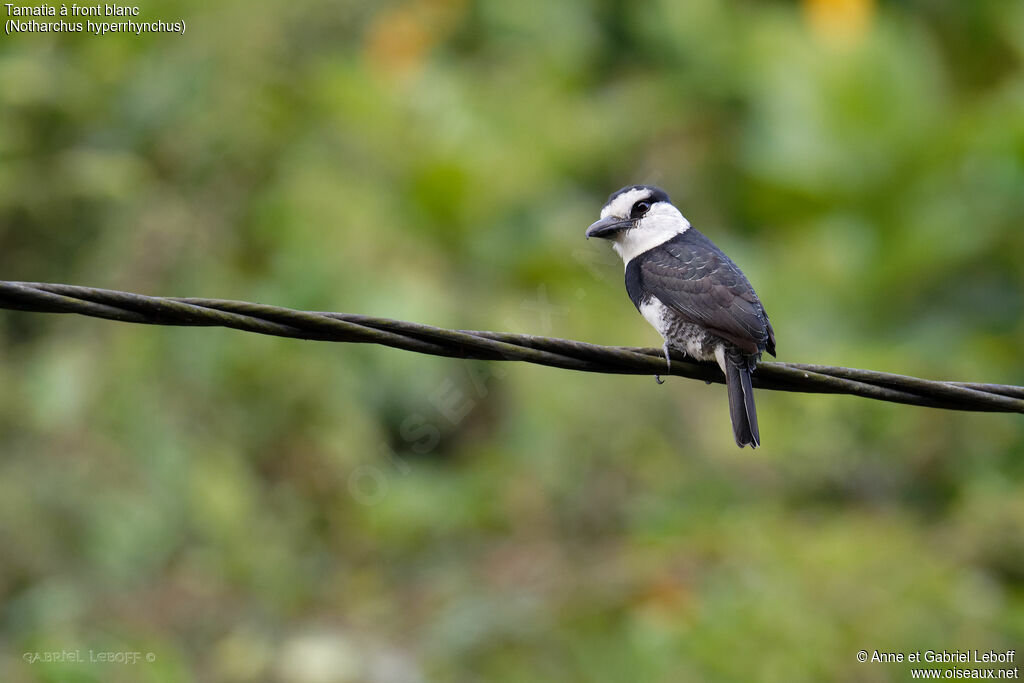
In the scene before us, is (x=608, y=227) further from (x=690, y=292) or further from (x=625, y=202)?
(x=690, y=292)

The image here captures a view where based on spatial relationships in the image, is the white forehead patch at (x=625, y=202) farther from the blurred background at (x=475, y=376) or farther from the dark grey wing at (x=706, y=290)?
the blurred background at (x=475, y=376)

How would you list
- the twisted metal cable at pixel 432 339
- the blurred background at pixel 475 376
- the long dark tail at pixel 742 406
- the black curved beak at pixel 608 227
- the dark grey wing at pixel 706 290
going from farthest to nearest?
the blurred background at pixel 475 376 → the black curved beak at pixel 608 227 → the dark grey wing at pixel 706 290 → the long dark tail at pixel 742 406 → the twisted metal cable at pixel 432 339

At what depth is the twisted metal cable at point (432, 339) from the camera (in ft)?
8.57

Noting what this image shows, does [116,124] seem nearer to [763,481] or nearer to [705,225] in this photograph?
[705,225]

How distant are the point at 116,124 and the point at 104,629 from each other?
4.49 metres

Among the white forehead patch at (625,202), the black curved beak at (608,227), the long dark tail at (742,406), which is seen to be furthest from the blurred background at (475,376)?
the long dark tail at (742,406)

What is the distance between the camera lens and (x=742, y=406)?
3.47 meters

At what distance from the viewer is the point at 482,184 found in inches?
365

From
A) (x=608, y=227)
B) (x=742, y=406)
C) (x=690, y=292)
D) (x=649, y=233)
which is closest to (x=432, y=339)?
(x=742, y=406)

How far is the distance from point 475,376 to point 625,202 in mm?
4096

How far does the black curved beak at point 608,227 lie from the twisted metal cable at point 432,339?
121 cm

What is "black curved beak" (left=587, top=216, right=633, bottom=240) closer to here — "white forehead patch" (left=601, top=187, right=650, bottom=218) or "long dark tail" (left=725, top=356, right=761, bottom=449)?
"white forehead patch" (left=601, top=187, right=650, bottom=218)

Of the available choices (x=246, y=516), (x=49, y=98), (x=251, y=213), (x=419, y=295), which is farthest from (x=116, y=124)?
(x=246, y=516)

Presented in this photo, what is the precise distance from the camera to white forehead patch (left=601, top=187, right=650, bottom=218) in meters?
4.27
